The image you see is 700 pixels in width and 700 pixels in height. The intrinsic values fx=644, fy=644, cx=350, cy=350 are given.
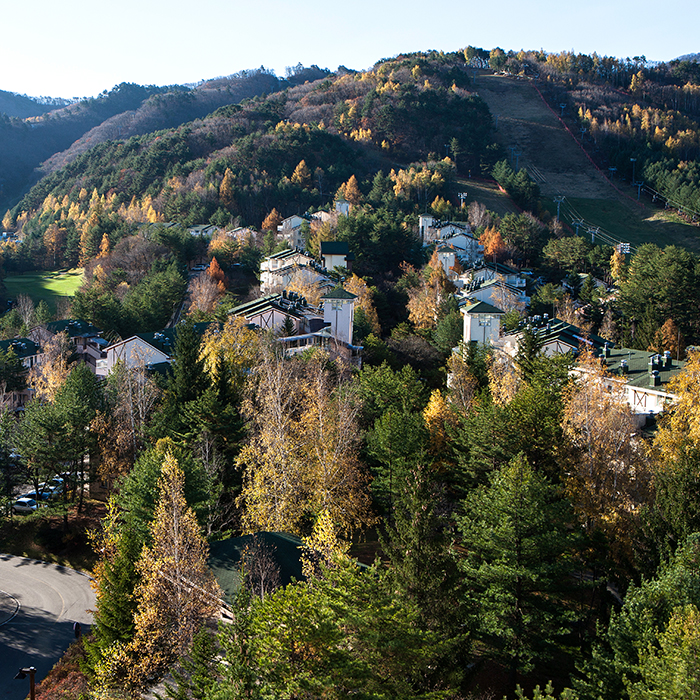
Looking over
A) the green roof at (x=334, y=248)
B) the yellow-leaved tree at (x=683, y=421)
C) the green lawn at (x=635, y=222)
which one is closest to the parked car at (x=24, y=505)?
the yellow-leaved tree at (x=683, y=421)

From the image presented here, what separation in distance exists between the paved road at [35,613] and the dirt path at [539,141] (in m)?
127

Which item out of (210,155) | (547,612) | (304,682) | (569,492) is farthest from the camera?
(210,155)

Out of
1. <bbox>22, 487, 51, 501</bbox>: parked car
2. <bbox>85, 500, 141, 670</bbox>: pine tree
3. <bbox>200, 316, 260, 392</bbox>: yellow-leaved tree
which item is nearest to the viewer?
<bbox>85, 500, 141, 670</bbox>: pine tree

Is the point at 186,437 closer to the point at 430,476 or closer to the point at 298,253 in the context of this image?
the point at 430,476

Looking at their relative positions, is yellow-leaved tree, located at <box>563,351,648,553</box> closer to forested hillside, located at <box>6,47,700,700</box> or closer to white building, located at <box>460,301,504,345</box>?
forested hillside, located at <box>6,47,700,700</box>

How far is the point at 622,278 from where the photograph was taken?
227 ft

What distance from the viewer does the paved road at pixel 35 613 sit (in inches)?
999

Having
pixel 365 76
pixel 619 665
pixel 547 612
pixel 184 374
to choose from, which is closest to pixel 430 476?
pixel 547 612

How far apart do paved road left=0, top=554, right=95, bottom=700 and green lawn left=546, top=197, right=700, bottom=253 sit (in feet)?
345

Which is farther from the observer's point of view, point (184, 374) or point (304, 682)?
point (184, 374)

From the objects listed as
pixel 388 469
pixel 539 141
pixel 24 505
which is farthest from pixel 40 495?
pixel 539 141

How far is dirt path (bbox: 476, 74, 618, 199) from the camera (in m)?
141

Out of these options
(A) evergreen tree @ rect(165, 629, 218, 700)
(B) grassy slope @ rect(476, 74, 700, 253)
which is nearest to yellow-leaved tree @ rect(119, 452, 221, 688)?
(A) evergreen tree @ rect(165, 629, 218, 700)

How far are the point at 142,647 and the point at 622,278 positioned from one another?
6333 centimetres
